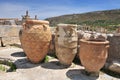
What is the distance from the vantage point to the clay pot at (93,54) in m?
4.90

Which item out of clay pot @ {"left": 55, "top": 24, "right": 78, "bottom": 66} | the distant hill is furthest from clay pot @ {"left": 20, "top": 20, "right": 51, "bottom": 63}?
the distant hill

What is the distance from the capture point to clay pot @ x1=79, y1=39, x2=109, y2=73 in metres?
4.90

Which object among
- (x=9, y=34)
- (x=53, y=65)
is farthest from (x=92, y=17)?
(x=53, y=65)

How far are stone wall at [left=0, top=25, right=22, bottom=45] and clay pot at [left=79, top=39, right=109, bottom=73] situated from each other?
4.51 meters

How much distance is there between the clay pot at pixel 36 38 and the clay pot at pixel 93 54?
114 centimetres

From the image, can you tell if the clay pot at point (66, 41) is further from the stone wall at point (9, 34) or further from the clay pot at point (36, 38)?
the stone wall at point (9, 34)

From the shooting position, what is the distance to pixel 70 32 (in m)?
5.46

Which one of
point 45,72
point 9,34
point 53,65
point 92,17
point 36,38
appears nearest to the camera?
point 45,72

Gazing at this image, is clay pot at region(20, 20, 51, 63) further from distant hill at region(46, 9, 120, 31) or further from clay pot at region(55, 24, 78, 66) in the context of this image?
distant hill at region(46, 9, 120, 31)

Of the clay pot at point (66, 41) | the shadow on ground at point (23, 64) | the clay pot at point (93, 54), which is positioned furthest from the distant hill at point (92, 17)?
the clay pot at point (93, 54)

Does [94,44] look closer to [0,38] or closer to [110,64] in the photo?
[110,64]

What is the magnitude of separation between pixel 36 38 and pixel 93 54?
5.17ft

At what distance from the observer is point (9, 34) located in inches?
347

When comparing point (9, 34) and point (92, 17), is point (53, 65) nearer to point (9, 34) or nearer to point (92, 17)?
point (9, 34)
